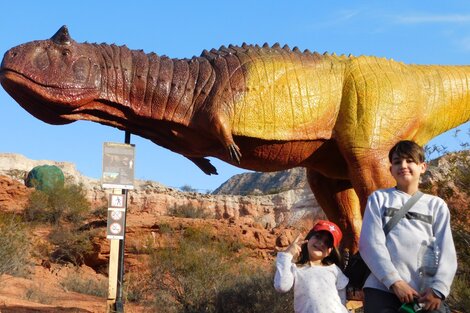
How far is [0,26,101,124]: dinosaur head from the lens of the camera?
6.99 metres

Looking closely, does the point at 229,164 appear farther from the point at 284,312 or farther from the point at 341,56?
the point at 284,312

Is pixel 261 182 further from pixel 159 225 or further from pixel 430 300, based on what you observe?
pixel 430 300

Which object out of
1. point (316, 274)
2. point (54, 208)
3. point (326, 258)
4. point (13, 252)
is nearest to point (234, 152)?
point (326, 258)

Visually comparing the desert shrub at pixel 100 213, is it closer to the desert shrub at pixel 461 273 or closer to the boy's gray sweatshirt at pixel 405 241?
the desert shrub at pixel 461 273

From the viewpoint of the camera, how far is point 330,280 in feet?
16.2

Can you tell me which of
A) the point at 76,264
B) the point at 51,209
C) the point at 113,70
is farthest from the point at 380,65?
the point at 51,209

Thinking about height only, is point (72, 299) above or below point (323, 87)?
below

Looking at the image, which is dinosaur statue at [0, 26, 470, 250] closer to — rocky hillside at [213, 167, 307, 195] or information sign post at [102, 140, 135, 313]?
information sign post at [102, 140, 135, 313]

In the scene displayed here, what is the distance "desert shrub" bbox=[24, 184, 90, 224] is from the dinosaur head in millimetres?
22657

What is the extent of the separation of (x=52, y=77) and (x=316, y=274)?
10.9 feet

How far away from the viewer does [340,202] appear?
8672mm

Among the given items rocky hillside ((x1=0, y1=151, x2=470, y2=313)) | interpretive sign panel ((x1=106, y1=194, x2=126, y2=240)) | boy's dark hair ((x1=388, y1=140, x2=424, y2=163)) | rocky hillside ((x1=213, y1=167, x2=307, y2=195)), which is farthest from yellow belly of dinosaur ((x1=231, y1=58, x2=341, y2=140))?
rocky hillside ((x1=213, y1=167, x2=307, y2=195))

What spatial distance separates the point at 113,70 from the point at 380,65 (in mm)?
2708

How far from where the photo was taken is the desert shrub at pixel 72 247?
23.7 meters
